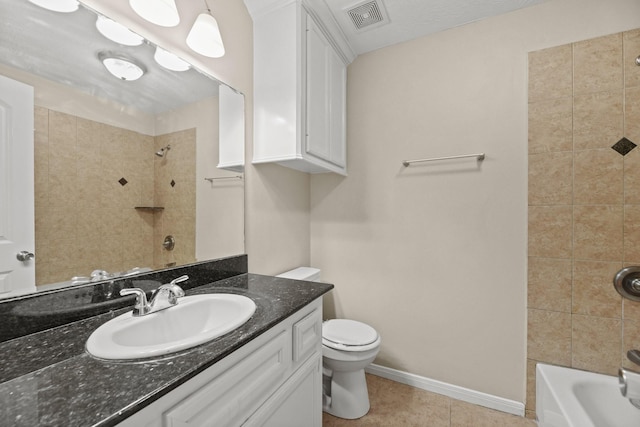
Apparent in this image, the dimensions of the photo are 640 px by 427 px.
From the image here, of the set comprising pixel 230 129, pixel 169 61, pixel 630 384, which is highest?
pixel 169 61

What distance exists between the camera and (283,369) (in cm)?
96

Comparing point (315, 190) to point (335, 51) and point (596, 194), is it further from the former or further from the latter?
point (596, 194)

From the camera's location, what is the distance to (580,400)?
1352mm

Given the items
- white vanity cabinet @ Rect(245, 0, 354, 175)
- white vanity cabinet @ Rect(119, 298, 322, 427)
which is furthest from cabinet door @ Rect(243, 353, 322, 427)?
white vanity cabinet @ Rect(245, 0, 354, 175)

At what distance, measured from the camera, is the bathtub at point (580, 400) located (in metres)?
1.26

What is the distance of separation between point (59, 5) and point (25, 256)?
2.73 feet

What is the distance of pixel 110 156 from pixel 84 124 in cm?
13

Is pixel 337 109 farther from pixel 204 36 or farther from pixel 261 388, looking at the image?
pixel 261 388

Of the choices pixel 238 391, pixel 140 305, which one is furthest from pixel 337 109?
pixel 238 391

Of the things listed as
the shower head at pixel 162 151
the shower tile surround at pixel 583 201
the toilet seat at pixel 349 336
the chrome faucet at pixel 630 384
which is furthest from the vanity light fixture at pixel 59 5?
the chrome faucet at pixel 630 384

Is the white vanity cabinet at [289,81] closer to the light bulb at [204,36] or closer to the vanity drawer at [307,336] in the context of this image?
the light bulb at [204,36]

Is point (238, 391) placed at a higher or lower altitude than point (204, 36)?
lower

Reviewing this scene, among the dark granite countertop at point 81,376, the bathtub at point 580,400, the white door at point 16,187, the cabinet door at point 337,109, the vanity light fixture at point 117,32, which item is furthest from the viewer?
the cabinet door at point 337,109

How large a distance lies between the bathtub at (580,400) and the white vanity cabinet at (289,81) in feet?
5.71
